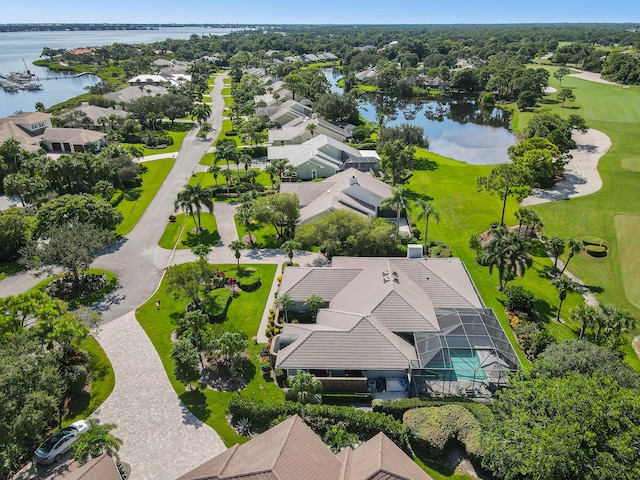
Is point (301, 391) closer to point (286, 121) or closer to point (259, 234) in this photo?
point (259, 234)

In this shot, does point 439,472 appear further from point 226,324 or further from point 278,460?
point 226,324

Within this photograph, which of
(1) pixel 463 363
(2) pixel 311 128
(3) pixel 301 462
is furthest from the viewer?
(2) pixel 311 128

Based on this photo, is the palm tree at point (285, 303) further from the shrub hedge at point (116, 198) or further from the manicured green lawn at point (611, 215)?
the shrub hedge at point (116, 198)

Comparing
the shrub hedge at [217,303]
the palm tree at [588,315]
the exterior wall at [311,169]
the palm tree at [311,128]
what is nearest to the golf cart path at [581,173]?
the exterior wall at [311,169]

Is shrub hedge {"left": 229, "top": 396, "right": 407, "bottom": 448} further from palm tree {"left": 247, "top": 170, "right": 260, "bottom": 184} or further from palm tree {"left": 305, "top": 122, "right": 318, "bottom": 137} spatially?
palm tree {"left": 305, "top": 122, "right": 318, "bottom": 137}

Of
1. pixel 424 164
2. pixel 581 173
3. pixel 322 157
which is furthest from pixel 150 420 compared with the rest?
pixel 581 173

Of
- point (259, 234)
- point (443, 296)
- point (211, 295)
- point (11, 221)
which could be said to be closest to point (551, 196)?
point (443, 296)
